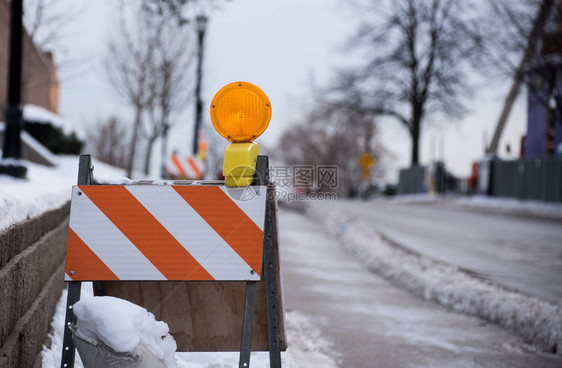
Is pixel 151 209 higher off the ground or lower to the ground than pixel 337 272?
higher

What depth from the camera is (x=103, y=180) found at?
324 cm

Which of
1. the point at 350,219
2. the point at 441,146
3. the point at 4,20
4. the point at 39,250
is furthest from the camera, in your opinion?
the point at 441,146

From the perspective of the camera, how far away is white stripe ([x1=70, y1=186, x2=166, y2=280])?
10.1 ft

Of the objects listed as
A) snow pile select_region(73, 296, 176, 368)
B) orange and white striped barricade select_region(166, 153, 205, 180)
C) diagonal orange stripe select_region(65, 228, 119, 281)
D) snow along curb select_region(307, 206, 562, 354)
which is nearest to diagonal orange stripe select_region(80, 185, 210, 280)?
diagonal orange stripe select_region(65, 228, 119, 281)

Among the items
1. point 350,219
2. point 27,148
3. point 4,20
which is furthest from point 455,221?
point 4,20

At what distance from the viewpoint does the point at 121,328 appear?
2.62 metres

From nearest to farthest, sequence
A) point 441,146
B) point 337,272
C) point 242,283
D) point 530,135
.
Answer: point 242,283 → point 337,272 → point 530,135 → point 441,146

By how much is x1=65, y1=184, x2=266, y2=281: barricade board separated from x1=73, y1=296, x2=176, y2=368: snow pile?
31cm

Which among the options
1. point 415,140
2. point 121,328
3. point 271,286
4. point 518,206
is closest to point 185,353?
point 271,286

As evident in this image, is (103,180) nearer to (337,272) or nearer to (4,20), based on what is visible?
(337,272)

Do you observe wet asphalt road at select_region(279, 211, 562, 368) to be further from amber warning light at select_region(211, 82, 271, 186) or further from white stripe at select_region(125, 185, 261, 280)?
amber warning light at select_region(211, 82, 271, 186)

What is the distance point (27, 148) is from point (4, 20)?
28.0 feet

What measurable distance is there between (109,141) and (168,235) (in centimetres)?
6729

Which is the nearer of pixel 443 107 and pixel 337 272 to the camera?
pixel 337 272
